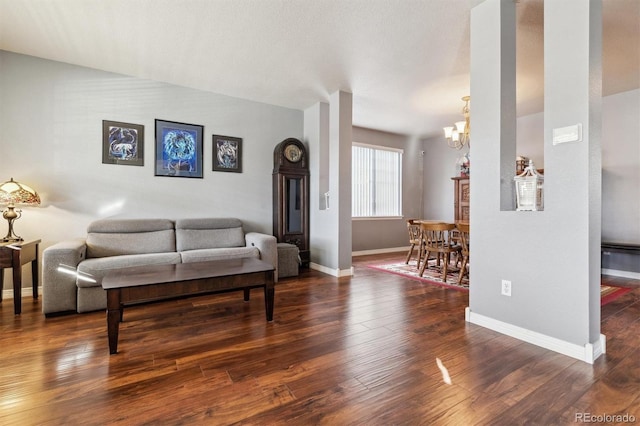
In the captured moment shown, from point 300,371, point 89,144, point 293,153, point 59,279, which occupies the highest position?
point 293,153

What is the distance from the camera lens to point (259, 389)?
1617 mm

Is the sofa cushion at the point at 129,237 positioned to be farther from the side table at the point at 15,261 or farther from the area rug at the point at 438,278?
the area rug at the point at 438,278

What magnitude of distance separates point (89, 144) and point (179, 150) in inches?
38.0

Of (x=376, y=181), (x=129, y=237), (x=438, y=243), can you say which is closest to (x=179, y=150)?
(x=129, y=237)

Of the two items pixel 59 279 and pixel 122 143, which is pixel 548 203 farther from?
pixel 122 143

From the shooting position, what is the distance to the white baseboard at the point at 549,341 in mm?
1906

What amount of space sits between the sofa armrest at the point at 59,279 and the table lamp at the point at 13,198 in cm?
67

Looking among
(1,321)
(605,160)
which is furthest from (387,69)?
(1,321)

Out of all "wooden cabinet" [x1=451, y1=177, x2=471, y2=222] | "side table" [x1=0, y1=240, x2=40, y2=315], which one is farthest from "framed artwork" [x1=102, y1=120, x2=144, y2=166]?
"wooden cabinet" [x1=451, y1=177, x2=471, y2=222]

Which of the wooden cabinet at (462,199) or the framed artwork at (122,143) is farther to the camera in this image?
the wooden cabinet at (462,199)

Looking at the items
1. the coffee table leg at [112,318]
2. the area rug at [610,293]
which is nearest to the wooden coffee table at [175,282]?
the coffee table leg at [112,318]

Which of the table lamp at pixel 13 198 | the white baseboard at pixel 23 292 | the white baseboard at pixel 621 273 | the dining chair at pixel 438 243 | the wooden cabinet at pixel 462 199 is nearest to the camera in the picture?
the table lamp at pixel 13 198

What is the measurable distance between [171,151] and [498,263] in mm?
3934

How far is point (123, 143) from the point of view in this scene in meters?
3.73
